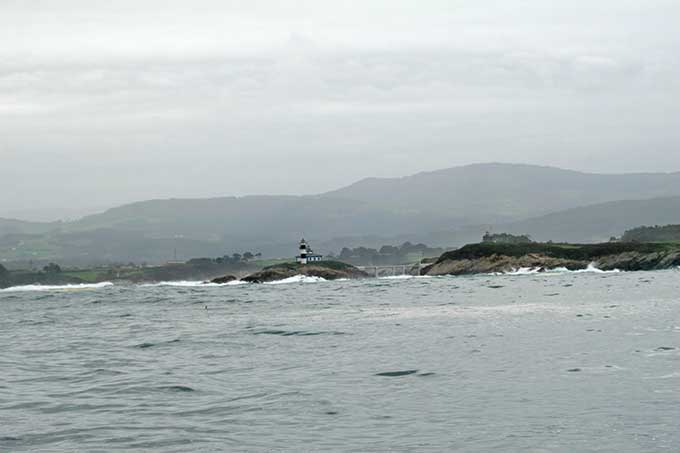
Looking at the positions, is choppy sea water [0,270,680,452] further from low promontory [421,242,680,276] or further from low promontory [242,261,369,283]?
low promontory [242,261,369,283]

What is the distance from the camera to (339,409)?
83.1 feet

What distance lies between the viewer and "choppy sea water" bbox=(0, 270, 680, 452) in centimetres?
2162

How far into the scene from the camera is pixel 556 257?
516 feet

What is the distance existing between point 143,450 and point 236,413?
4.65 m

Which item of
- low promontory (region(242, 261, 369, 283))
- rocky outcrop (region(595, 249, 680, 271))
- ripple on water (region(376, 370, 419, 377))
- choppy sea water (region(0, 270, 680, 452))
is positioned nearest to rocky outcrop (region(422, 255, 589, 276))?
rocky outcrop (region(595, 249, 680, 271))

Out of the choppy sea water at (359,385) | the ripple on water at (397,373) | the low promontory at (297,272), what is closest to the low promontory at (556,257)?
the low promontory at (297,272)

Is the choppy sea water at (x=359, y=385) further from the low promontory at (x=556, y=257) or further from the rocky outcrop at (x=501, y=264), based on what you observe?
the rocky outcrop at (x=501, y=264)

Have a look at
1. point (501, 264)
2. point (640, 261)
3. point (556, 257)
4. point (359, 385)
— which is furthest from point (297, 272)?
point (359, 385)

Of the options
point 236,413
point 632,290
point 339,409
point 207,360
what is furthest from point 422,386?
point 632,290

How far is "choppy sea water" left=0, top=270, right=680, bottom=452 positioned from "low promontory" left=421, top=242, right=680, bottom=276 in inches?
3651

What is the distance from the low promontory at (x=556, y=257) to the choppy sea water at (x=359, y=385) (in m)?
92.7

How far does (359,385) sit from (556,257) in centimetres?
13289

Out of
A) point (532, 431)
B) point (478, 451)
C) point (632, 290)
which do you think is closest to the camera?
point (478, 451)

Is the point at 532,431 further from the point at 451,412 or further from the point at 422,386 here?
the point at 422,386
